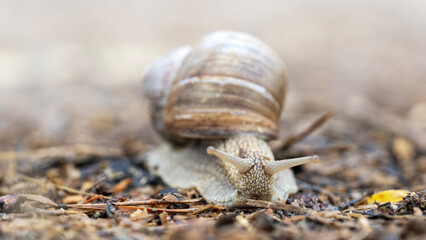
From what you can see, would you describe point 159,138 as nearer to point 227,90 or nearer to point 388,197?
point 227,90

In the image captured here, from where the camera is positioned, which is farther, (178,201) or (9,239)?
(178,201)

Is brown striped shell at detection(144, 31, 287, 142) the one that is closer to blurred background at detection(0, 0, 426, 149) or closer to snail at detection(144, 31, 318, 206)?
snail at detection(144, 31, 318, 206)

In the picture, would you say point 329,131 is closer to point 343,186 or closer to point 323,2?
point 343,186

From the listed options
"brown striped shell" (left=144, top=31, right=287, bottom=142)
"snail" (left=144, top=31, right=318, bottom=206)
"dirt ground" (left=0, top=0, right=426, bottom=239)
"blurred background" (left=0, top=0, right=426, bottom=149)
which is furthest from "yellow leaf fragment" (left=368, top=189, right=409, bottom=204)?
"blurred background" (left=0, top=0, right=426, bottom=149)

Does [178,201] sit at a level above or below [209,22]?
below

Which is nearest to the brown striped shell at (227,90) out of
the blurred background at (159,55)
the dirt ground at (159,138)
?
the dirt ground at (159,138)

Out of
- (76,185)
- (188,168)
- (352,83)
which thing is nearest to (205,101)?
(188,168)
